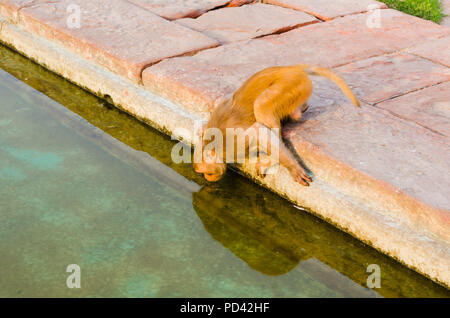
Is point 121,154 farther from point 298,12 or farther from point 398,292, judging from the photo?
point 298,12

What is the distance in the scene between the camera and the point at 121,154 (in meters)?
3.97

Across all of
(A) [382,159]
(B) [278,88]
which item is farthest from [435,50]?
(B) [278,88]

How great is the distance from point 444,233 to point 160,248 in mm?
1419

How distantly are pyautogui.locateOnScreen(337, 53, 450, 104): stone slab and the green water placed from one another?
3.55 ft

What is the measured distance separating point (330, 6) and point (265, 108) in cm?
264

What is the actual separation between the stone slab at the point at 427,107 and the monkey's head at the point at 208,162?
3.98ft

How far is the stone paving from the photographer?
3.09 metres

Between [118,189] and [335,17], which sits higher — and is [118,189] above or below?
below

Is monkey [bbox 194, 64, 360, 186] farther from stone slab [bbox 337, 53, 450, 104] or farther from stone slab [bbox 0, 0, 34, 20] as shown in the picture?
stone slab [bbox 0, 0, 34, 20]

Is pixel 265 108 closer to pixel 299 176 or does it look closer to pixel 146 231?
pixel 299 176

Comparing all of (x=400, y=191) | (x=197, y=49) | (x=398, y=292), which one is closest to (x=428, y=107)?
(x=400, y=191)

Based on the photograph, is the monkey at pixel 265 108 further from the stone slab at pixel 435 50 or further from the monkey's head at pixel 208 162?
the stone slab at pixel 435 50

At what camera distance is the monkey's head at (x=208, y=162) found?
3.29m

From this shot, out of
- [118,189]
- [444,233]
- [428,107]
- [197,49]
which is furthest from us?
[197,49]
